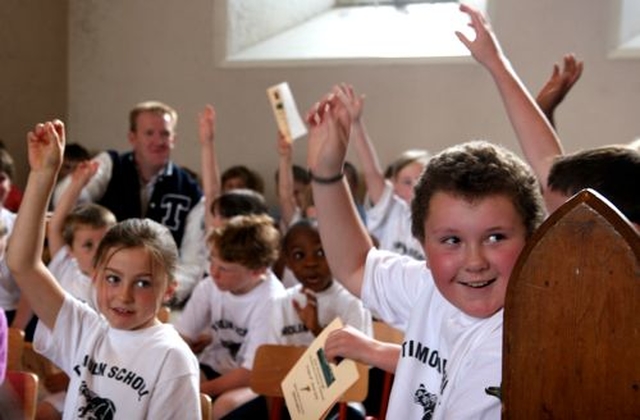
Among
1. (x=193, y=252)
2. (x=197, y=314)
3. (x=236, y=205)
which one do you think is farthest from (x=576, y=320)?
(x=193, y=252)

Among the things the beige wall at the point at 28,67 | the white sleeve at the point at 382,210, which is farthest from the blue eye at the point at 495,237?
the beige wall at the point at 28,67

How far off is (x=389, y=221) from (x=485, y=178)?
12.0ft

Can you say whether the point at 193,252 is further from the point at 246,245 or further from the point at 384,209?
the point at 246,245

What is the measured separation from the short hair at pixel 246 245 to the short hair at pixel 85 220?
2.02 feet

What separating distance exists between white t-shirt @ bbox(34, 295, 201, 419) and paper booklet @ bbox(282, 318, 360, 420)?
0.98 feet

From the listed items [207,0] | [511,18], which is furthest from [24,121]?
[511,18]

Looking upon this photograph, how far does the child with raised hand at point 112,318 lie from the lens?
8.05ft

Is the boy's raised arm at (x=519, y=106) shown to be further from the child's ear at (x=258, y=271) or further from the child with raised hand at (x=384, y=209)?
the child with raised hand at (x=384, y=209)

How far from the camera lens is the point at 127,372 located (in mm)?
2520

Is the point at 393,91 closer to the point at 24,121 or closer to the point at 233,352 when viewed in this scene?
the point at 24,121

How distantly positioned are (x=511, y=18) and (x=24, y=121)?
3815 mm

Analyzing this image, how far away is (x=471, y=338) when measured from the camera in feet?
5.87

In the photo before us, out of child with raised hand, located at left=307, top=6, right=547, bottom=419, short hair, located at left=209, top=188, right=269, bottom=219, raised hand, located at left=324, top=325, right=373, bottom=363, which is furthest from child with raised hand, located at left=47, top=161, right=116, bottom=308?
child with raised hand, located at left=307, top=6, right=547, bottom=419

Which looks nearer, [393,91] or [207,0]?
[393,91]
